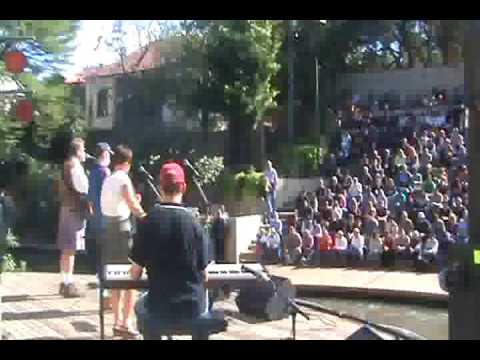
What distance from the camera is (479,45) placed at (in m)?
3.32

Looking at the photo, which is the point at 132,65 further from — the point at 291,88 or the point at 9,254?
the point at 9,254

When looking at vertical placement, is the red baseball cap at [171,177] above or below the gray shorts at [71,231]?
above

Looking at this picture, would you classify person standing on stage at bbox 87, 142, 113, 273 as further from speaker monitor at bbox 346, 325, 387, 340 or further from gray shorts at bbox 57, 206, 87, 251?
speaker monitor at bbox 346, 325, 387, 340

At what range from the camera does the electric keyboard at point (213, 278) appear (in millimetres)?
3547

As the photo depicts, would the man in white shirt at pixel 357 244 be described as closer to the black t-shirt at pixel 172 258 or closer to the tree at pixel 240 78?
the tree at pixel 240 78

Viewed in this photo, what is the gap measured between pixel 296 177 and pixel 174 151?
1396 millimetres

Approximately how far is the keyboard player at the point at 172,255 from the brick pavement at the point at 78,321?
52cm

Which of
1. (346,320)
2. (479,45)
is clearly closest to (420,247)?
(346,320)

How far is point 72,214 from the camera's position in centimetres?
471

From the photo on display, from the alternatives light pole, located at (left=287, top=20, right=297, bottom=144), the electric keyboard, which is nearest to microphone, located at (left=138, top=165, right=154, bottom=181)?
the electric keyboard

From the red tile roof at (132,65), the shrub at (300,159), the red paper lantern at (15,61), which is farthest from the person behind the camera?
the red tile roof at (132,65)

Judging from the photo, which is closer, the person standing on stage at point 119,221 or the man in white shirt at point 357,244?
the person standing on stage at point 119,221

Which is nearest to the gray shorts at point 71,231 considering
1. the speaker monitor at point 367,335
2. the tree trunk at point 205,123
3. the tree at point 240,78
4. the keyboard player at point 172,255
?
the keyboard player at point 172,255
